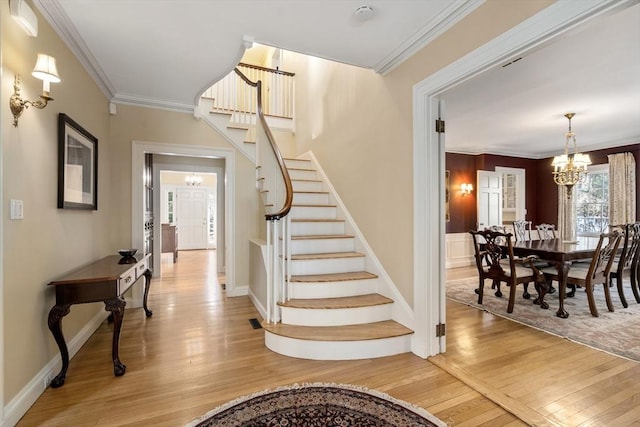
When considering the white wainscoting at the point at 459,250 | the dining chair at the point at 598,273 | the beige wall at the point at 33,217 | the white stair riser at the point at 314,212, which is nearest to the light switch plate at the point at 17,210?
the beige wall at the point at 33,217

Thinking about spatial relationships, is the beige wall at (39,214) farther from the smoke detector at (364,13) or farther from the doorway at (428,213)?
the doorway at (428,213)

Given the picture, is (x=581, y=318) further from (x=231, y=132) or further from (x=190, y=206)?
(x=190, y=206)

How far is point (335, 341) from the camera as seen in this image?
2.35 metres

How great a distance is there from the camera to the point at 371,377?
84.0 inches

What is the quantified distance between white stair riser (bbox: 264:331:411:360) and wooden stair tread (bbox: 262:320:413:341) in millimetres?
30

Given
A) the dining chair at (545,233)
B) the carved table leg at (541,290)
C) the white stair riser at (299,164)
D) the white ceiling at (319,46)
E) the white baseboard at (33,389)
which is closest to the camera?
the white baseboard at (33,389)

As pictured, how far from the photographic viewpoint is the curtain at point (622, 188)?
223 inches

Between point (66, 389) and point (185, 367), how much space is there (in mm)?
737

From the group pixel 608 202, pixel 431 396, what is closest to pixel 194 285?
pixel 431 396

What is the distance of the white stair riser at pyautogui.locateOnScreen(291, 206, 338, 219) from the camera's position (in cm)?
383

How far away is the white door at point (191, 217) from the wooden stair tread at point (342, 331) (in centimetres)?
792

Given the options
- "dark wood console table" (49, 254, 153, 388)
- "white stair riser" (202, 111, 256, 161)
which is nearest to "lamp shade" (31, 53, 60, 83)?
"dark wood console table" (49, 254, 153, 388)

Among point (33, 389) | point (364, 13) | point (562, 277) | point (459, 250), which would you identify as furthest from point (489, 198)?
point (33, 389)

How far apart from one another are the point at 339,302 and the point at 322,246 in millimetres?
846
